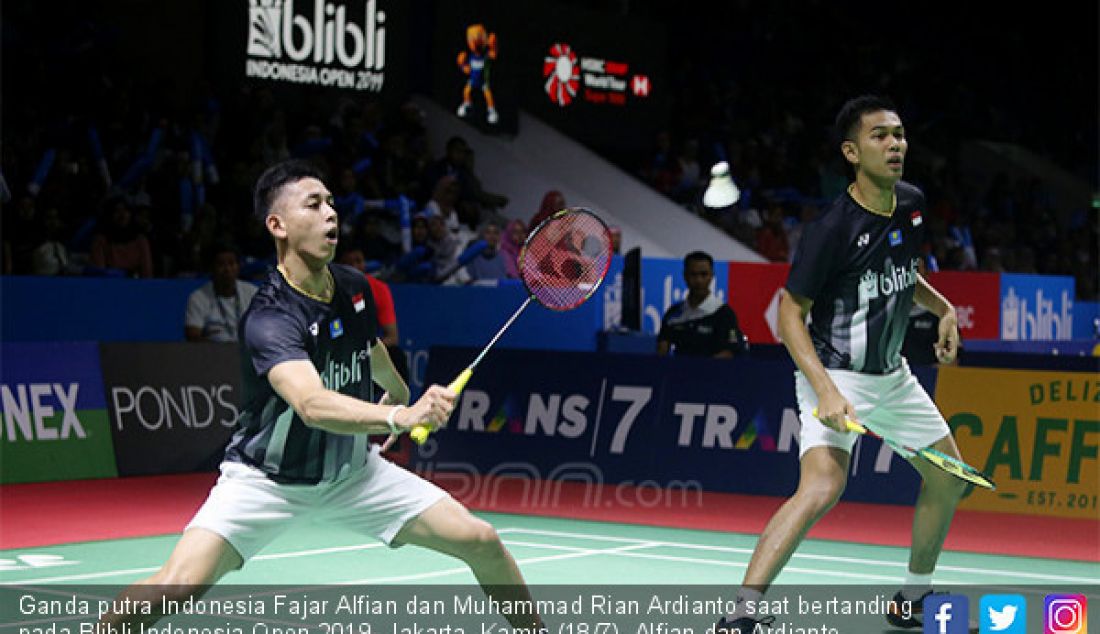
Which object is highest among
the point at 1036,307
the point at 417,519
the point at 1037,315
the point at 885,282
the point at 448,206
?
the point at 448,206

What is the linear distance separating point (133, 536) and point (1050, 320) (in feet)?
47.9

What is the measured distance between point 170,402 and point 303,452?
24.3ft

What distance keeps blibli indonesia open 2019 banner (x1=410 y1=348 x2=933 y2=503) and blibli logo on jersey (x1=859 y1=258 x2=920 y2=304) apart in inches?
185

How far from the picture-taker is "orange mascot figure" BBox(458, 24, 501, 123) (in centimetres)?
2086

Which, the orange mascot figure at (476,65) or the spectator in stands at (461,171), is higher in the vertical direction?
→ the orange mascot figure at (476,65)

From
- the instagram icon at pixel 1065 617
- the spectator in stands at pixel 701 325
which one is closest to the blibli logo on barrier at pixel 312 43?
the spectator in stands at pixel 701 325

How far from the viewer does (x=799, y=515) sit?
614cm

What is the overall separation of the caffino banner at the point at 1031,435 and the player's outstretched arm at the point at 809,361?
15.9 ft

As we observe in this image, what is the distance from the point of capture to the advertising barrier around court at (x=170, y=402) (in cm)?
1206

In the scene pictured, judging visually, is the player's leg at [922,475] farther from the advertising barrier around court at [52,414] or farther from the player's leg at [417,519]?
the advertising barrier around court at [52,414]

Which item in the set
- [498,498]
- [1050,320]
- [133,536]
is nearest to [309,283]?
[133,536]

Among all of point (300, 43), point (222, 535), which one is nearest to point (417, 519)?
point (222, 535)

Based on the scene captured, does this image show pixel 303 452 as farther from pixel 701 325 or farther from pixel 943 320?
pixel 701 325

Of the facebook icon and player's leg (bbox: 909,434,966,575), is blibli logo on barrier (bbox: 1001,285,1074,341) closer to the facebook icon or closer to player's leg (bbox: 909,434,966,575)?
player's leg (bbox: 909,434,966,575)
